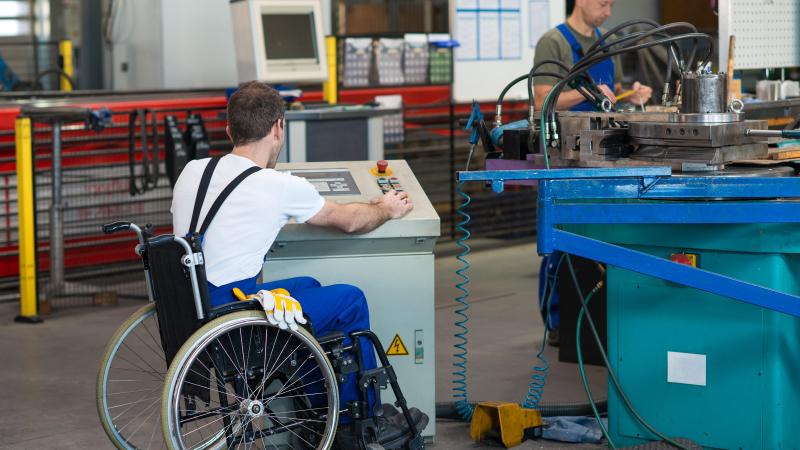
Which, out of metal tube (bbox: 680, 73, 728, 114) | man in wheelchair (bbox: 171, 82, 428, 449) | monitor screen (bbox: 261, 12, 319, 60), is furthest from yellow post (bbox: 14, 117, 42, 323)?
metal tube (bbox: 680, 73, 728, 114)

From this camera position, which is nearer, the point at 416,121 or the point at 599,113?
the point at 599,113

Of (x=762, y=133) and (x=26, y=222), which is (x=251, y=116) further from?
(x=26, y=222)

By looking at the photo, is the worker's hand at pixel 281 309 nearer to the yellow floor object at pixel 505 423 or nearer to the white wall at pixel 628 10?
the yellow floor object at pixel 505 423

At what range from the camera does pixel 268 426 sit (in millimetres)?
3137

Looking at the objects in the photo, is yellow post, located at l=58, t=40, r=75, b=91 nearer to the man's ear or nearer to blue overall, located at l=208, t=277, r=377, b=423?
the man's ear

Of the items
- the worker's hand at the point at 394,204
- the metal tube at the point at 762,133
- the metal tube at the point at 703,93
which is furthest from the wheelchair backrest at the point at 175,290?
the metal tube at the point at 762,133

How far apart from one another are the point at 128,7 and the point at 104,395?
4.74 meters

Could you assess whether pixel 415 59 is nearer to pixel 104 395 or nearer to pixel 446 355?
pixel 446 355

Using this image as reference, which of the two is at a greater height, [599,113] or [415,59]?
[415,59]

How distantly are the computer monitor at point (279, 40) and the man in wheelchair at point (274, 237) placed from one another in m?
2.49

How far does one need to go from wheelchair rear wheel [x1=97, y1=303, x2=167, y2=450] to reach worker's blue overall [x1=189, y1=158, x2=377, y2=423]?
24cm

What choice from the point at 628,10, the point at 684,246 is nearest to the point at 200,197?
the point at 684,246

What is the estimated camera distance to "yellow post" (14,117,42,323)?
5.26 meters

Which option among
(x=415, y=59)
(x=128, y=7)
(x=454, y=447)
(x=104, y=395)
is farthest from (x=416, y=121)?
(x=104, y=395)
